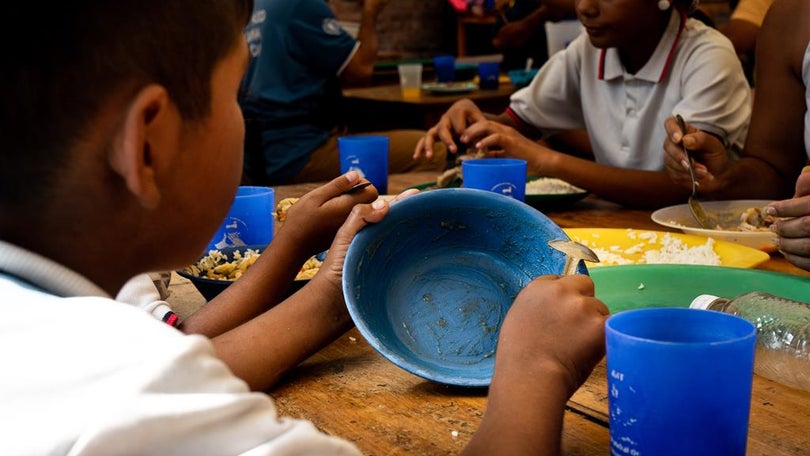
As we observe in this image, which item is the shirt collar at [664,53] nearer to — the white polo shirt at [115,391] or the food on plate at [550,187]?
the food on plate at [550,187]

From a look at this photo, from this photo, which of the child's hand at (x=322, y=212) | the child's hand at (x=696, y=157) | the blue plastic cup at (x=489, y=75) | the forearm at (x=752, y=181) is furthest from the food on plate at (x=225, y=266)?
the blue plastic cup at (x=489, y=75)

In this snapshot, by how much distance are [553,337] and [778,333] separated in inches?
13.7

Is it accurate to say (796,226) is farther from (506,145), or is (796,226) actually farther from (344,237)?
(506,145)

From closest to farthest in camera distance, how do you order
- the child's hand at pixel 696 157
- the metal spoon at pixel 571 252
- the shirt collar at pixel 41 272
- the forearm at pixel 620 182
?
the shirt collar at pixel 41 272
the metal spoon at pixel 571 252
the child's hand at pixel 696 157
the forearm at pixel 620 182

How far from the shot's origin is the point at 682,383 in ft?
2.55

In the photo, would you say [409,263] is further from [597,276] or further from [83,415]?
[83,415]

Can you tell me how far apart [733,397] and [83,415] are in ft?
1.83

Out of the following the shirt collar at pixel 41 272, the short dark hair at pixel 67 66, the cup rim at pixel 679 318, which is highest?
the short dark hair at pixel 67 66

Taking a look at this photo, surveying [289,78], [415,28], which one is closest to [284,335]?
[289,78]

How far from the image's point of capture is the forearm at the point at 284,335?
4.07 ft

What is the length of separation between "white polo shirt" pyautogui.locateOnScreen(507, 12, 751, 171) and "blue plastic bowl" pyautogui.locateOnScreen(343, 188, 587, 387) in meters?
1.30

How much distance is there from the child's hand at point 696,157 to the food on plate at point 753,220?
191 millimetres

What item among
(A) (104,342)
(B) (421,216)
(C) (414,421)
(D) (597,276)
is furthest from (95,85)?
(D) (597,276)

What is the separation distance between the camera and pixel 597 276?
4.68ft
